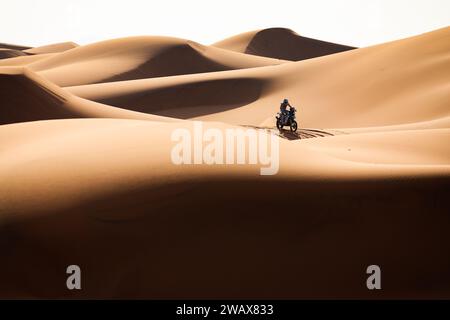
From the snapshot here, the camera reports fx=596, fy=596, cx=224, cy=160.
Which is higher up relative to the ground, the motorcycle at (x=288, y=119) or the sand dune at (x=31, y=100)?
the sand dune at (x=31, y=100)

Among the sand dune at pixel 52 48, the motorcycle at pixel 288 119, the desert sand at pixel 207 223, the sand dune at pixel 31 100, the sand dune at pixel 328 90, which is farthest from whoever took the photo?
the sand dune at pixel 52 48

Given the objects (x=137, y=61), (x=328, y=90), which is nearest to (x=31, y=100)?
(x=328, y=90)

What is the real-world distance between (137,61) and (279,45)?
45.9 metres

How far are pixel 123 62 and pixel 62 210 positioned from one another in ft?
171

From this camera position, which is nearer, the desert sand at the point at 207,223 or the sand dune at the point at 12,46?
the desert sand at the point at 207,223

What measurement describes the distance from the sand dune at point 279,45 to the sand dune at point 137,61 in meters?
30.6

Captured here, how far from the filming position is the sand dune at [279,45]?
9666 cm

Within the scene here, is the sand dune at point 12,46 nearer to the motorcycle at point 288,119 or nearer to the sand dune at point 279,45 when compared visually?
the sand dune at point 279,45

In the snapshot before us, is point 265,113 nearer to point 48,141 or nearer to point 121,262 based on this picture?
point 48,141

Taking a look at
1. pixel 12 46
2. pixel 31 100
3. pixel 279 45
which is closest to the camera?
pixel 31 100

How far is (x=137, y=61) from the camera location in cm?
5772

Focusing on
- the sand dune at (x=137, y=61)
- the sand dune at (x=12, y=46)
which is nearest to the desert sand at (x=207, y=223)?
the sand dune at (x=137, y=61)

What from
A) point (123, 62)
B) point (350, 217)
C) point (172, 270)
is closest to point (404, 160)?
point (350, 217)

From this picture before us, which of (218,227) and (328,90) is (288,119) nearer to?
(218,227)
